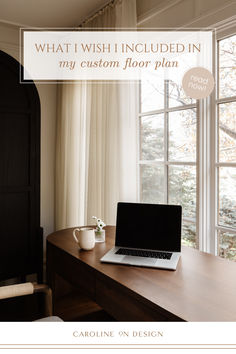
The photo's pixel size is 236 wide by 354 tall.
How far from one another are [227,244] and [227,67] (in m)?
1.06

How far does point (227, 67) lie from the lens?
1728 mm

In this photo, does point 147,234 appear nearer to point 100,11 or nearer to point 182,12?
point 182,12

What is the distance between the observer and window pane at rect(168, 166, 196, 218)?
1940 millimetres

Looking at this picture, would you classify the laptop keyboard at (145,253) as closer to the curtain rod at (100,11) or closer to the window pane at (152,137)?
the window pane at (152,137)

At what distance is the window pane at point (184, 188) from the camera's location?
6.37ft

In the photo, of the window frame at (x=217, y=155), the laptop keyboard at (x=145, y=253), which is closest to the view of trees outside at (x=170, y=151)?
the window frame at (x=217, y=155)

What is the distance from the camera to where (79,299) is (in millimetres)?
2086

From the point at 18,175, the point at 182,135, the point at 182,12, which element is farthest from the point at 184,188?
the point at 18,175

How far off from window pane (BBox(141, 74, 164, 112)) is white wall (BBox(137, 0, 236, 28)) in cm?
38

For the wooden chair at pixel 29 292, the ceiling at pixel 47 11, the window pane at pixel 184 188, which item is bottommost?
the wooden chair at pixel 29 292

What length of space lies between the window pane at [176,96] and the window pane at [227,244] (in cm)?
89

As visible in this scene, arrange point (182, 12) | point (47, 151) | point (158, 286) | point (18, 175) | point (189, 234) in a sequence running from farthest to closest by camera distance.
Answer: point (47, 151) → point (18, 175) → point (189, 234) → point (182, 12) → point (158, 286)

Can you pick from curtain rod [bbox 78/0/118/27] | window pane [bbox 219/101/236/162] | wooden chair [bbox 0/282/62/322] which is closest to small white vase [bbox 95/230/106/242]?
wooden chair [bbox 0/282/62/322]

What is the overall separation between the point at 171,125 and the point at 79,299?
1.42 meters
